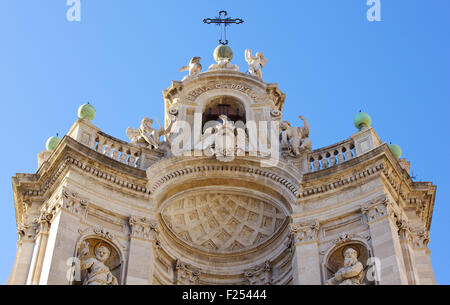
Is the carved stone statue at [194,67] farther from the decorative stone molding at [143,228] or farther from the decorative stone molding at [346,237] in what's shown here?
the decorative stone molding at [346,237]

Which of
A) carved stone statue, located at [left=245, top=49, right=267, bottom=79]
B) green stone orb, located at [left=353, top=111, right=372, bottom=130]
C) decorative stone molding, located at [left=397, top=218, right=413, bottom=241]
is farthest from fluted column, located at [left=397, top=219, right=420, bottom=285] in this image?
carved stone statue, located at [left=245, top=49, right=267, bottom=79]

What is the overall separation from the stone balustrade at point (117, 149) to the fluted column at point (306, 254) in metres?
4.37

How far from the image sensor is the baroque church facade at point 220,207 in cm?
1870

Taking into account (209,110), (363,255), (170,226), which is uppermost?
(209,110)

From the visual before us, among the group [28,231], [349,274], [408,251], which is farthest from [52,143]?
[408,251]

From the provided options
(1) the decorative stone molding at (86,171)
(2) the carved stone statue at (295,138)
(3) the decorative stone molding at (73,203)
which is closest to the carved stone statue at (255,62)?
(2) the carved stone statue at (295,138)

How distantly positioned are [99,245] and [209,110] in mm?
6032

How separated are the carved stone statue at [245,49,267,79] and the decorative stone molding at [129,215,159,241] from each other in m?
6.51

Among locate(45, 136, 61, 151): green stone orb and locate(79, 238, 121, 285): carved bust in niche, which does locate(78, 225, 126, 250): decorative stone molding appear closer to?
locate(79, 238, 121, 285): carved bust in niche
